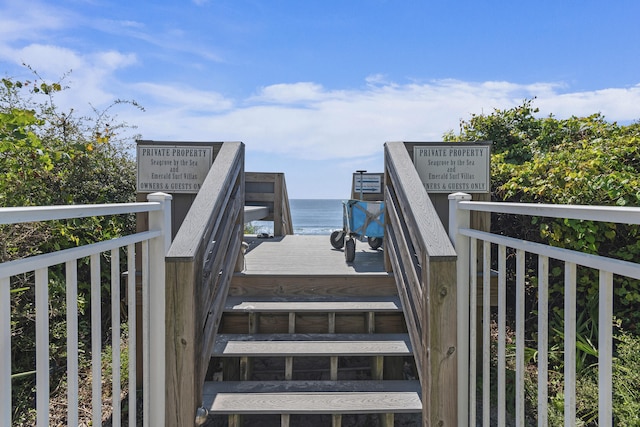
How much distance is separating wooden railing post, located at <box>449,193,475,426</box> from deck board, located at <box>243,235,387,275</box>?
3.74ft

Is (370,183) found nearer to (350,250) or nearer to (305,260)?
(350,250)

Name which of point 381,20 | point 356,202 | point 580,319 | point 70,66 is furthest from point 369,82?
point 580,319

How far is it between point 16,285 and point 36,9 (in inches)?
125

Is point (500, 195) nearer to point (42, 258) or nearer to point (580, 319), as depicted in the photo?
point (580, 319)

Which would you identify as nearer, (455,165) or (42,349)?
(42,349)

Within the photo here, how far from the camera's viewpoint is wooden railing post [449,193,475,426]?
192 cm

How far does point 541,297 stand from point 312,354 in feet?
4.78

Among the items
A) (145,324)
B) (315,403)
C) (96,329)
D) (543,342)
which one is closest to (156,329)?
(145,324)

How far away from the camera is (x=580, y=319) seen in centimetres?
296

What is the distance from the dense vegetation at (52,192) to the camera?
2.95 m

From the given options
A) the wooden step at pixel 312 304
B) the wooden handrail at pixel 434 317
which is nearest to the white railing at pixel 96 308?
the wooden step at pixel 312 304

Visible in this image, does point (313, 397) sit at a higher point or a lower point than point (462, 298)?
lower

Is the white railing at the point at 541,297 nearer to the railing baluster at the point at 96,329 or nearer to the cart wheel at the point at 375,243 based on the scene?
the railing baluster at the point at 96,329

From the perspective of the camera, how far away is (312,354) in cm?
236
